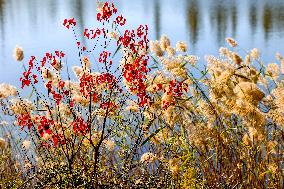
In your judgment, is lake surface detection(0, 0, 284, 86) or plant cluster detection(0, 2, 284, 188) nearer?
plant cluster detection(0, 2, 284, 188)

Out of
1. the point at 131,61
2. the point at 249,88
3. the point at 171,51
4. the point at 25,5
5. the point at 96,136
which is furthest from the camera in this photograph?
the point at 25,5

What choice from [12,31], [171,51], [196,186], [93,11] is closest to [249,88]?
[196,186]

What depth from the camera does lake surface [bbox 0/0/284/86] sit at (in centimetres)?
1245

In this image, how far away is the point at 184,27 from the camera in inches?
635

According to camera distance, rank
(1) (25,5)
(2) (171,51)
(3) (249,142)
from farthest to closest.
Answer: (1) (25,5) → (2) (171,51) → (3) (249,142)

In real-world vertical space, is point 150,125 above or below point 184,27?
above

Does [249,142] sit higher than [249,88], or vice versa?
[249,88]

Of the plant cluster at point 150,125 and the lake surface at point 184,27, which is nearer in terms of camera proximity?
the plant cluster at point 150,125

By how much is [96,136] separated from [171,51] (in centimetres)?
85

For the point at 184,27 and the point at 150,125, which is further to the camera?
the point at 184,27

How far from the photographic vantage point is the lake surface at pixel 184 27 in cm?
1245

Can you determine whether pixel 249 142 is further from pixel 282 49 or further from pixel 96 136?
pixel 282 49

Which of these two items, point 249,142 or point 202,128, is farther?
point 202,128

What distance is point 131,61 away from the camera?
290 centimetres
